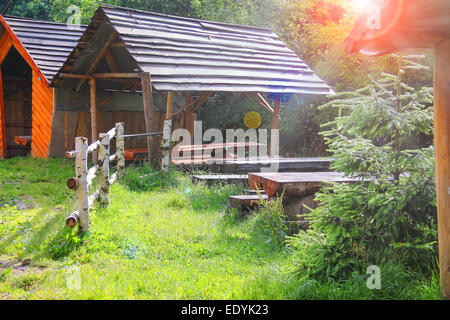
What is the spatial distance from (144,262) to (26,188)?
205 inches

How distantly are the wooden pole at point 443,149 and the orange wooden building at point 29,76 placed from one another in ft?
35.5

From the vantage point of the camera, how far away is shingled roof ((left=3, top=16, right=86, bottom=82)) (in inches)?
512

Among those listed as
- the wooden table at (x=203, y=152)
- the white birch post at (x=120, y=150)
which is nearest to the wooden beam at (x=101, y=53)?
the wooden table at (x=203, y=152)

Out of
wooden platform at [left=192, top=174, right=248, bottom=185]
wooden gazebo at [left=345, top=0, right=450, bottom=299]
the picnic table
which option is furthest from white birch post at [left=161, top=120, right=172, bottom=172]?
wooden gazebo at [left=345, top=0, right=450, bottom=299]

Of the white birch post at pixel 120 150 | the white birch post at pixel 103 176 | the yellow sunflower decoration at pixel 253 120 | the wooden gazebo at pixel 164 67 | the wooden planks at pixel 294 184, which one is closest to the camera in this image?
the wooden planks at pixel 294 184

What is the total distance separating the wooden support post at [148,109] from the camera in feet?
32.3

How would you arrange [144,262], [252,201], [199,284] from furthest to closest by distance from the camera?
1. [252,201]
2. [144,262]
3. [199,284]

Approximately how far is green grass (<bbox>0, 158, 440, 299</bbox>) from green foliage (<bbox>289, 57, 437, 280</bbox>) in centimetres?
19

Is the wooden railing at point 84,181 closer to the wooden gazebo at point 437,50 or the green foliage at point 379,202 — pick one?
the green foliage at point 379,202

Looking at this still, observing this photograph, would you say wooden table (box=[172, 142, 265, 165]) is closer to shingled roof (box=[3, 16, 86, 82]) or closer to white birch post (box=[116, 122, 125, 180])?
white birch post (box=[116, 122, 125, 180])

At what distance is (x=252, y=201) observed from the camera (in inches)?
259
